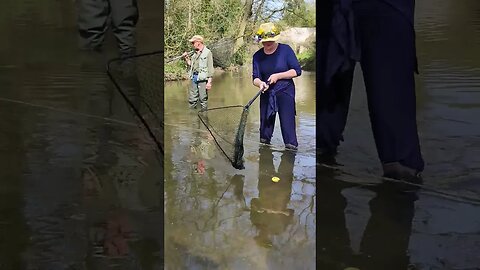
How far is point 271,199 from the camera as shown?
2.57 m

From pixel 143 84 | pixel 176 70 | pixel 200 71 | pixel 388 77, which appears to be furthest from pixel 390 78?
pixel 176 70

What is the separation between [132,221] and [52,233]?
0.92 feet

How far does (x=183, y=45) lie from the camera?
3850 millimetres

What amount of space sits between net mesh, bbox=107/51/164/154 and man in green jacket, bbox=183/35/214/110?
168 centimetres

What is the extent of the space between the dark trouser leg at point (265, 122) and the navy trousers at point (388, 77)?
1057mm

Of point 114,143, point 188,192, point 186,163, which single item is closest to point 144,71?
point 114,143

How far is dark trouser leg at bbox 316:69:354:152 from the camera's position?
1.86m

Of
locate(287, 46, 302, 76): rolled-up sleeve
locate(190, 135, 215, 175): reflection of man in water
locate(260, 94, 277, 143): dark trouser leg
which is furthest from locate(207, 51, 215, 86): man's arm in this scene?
locate(287, 46, 302, 76): rolled-up sleeve

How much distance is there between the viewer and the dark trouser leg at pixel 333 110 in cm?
186

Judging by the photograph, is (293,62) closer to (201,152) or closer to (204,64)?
(201,152)

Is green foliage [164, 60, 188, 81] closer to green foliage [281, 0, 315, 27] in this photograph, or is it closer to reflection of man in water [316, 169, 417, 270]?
green foliage [281, 0, 315, 27]

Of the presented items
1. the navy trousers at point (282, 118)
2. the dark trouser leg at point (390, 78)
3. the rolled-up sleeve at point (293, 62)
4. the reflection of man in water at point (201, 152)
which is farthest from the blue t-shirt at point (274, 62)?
the dark trouser leg at point (390, 78)

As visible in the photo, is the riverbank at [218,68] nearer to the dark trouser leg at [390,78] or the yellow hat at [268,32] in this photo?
the yellow hat at [268,32]

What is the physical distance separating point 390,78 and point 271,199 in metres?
1.01
